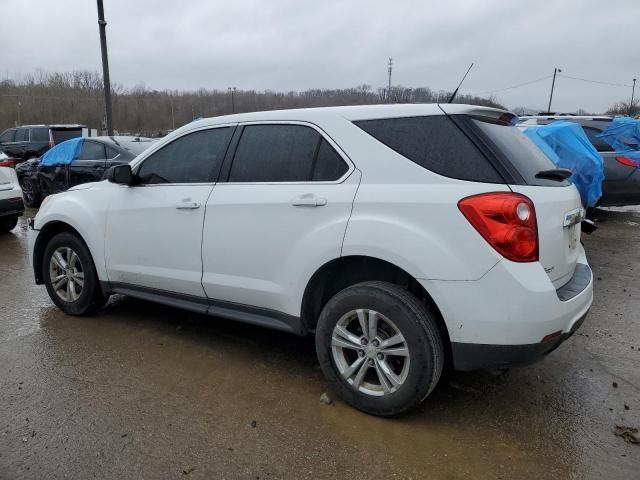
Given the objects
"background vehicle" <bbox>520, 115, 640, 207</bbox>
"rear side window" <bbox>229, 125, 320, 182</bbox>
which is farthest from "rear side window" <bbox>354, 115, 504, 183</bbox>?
"background vehicle" <bbox>520, 115, 640, 207</bbox>

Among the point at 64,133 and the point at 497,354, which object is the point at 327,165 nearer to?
the point at 497,354

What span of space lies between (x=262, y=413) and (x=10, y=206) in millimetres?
6879

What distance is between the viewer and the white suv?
2.59 m

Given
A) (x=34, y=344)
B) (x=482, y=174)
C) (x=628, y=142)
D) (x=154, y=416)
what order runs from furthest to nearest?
(x=628, y=142) < (x=34, y=344) < (x=154, y=416) < (x=482, y=174)

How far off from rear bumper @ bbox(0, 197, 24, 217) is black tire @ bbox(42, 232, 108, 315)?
406cm

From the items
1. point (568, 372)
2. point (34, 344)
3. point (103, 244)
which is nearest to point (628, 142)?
point (568, 372)

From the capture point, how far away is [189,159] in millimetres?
3861

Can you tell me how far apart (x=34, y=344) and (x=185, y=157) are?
1.87 m

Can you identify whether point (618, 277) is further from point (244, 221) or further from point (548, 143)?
point (244, 221)

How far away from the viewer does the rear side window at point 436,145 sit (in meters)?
2.71

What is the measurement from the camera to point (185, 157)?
3.89 m

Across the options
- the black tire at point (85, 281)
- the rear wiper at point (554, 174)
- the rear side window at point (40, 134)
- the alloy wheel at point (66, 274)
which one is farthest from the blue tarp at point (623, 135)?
the rear side window at point (40, 134)

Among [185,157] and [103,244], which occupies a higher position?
[185,157]

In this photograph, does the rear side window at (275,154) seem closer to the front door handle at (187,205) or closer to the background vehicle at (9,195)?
the front door handle at (187,205)
